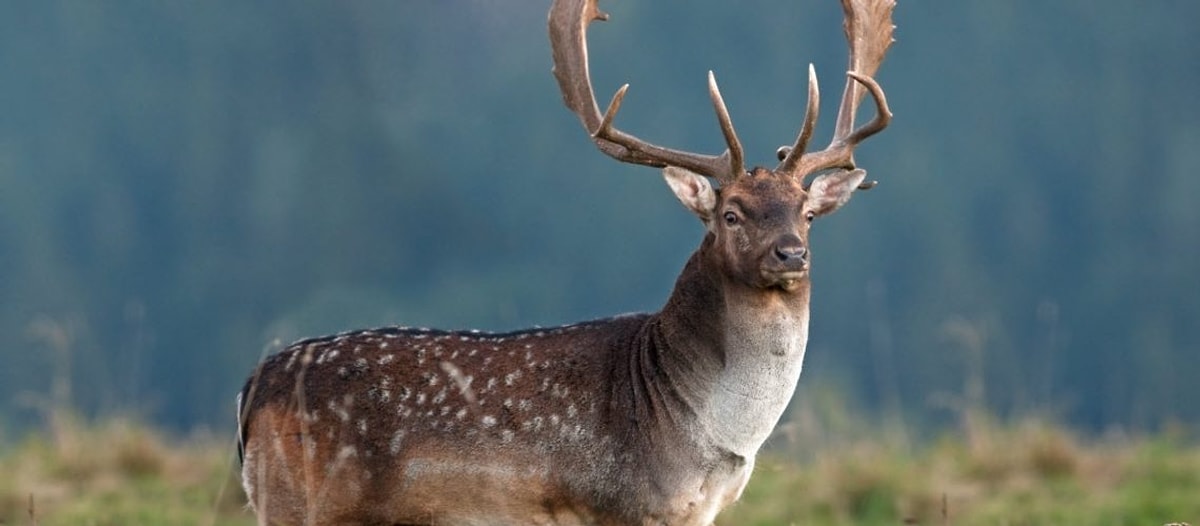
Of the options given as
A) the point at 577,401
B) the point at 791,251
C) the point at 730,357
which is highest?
the point at 791,251

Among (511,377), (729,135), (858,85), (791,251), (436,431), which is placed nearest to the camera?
(791,251)

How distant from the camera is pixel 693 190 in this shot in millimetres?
8453

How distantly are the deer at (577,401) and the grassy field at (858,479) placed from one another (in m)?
3.54

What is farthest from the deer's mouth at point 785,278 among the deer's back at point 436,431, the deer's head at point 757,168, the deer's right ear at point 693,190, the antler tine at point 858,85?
the deer's back at point 436,431

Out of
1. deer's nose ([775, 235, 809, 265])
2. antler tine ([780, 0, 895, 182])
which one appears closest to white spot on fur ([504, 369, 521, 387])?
deer's nose ([775, 235, 809, 265])

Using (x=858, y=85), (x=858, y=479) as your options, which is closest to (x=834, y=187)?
(x=858, y=85)

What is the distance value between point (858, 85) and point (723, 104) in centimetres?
106

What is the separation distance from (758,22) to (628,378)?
285ft

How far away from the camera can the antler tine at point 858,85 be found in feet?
28.3

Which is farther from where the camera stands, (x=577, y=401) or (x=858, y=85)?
(x=858, y=85)

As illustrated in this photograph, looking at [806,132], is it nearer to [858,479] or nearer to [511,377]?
[511,377]

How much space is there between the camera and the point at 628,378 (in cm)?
852

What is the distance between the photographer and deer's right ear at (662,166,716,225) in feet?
27.6

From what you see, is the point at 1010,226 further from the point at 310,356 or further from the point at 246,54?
the point at 310,356
